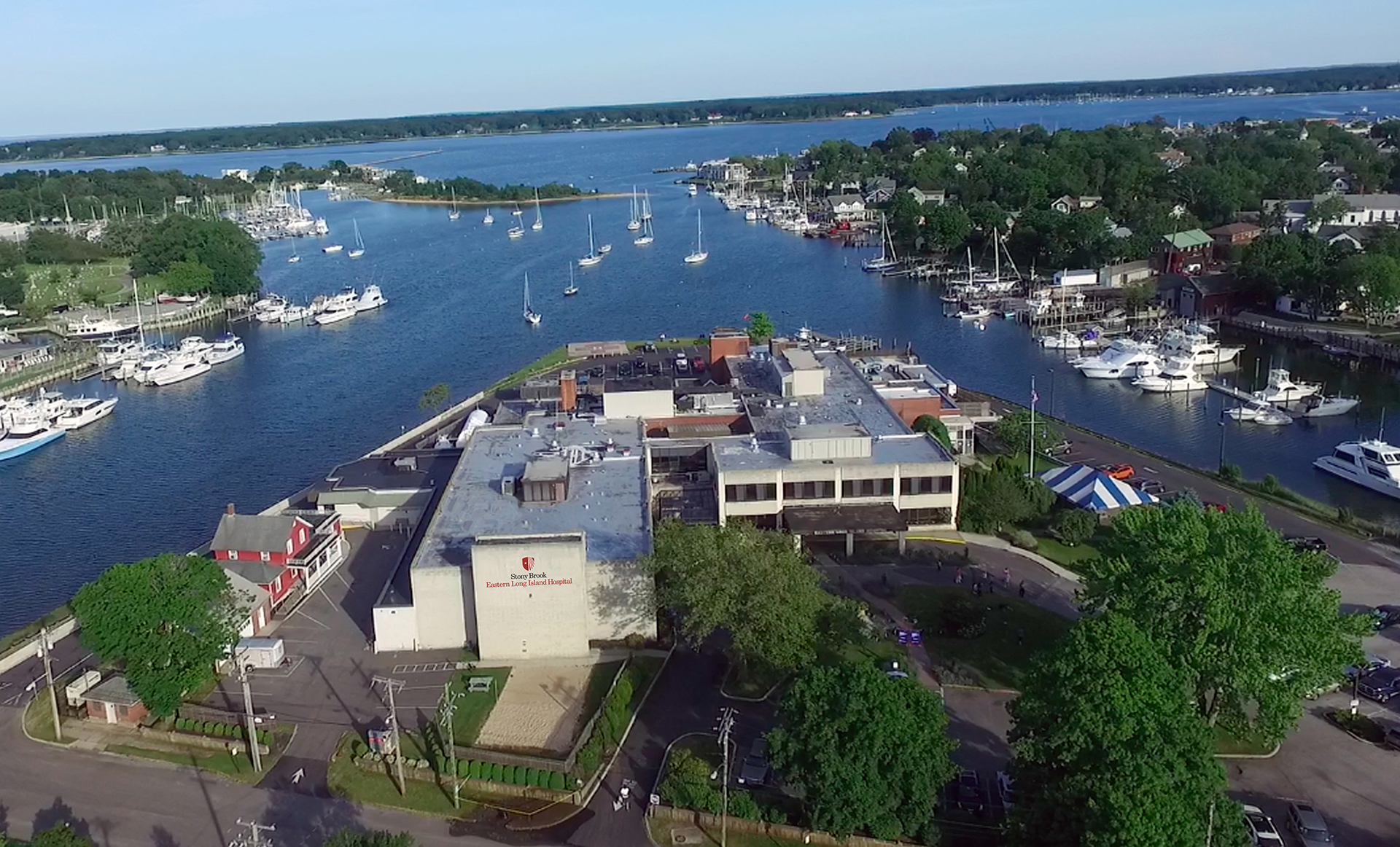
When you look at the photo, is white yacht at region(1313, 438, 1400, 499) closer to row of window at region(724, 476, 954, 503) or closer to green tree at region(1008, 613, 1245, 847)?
row of window at region(724, 476, 954, 503)

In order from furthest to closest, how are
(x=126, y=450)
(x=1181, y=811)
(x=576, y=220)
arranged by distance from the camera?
(x=576, y=220)
(x=126, y=450)
(x=1181, y=811)

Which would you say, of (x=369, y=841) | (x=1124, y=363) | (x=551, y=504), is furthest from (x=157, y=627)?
(x=1124, y=363)

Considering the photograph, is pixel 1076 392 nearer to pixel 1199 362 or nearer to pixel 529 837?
pixel 1199 362

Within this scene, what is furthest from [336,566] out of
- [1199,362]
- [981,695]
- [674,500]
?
[1199,362]

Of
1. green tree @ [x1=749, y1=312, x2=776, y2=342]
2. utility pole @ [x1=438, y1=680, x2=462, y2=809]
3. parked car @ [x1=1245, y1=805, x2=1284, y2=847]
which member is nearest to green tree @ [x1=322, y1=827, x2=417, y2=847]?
utility pole @ [x1=438, y1=680, x2=462, y2=809]

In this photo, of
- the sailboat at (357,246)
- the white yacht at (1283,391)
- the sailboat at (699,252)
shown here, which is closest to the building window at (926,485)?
the white yacht at (1283,391)

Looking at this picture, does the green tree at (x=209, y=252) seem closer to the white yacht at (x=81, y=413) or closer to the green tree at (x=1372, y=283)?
the white yacht at (x=81, y=413)
